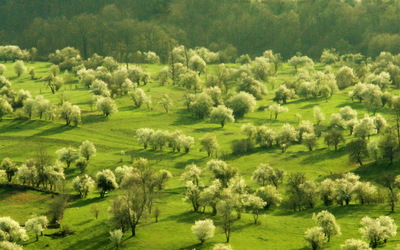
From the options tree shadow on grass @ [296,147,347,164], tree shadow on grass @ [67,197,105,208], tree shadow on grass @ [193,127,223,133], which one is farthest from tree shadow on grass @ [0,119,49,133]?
tree shadow on grass @ [296,147,347,164]

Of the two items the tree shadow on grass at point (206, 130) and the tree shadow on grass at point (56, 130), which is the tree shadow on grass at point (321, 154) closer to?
the tree shadow on grass at point (206, 130)

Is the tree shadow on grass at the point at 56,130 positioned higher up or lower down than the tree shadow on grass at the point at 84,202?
higher up

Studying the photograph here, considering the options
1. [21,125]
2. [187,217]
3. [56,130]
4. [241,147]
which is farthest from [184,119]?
[187,217]

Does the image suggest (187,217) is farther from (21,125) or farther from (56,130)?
(21,125)

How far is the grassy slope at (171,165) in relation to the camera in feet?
323

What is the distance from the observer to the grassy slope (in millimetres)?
98312

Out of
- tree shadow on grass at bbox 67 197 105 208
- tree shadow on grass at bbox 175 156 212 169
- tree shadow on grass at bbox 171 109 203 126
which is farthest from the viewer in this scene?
tree shadow on grass at bbox 171 109 203 126

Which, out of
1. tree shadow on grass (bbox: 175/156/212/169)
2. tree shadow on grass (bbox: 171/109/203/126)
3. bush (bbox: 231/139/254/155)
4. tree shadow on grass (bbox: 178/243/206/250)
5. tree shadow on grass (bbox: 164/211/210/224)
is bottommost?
tree shadow on grass (bbox: 178/243/206/250)

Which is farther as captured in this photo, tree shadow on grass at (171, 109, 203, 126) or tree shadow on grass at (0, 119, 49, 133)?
tree shadow on grass at (171, 109, 203, 126)

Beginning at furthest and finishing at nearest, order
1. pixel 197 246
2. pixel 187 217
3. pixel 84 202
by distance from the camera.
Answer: pixel 84 202 < pixel 187 217 < pixel 197 246

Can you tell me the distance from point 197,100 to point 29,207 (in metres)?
87.5

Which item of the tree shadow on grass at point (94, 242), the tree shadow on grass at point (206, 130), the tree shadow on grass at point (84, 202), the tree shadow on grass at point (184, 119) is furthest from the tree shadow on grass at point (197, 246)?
the tree shadow on grass at point (184, 119)

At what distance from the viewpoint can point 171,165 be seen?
472 feet

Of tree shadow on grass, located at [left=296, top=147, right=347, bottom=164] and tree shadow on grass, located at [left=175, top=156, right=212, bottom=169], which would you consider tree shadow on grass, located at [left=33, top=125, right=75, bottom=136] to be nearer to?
tree shadow on grass, located at [left=175, top=156, right=212, bottom=169]
